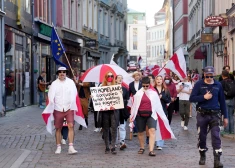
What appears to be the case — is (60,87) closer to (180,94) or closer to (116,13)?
(180,94)

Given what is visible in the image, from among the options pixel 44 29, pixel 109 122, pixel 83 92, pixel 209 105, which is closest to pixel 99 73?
pixel 83 92

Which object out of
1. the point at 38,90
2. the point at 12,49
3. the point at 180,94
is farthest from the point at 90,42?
the point at 180,94

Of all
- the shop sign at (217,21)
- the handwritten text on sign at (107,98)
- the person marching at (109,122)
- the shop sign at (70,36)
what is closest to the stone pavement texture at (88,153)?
the person marching at (109,122)

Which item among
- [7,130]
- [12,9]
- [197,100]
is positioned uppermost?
[12,9]

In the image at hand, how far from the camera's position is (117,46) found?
49.2 meters

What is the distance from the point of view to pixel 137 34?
134750mm

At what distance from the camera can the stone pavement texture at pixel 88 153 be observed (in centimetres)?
1054

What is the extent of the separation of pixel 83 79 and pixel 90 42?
71.0 ft

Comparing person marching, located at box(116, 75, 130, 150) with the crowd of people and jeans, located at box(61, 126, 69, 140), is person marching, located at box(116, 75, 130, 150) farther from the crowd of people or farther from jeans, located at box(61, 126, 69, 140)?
jeans, located at box(61, 126, 69, 140)

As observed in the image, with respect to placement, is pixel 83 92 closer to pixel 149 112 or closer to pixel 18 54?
pixel 149 112

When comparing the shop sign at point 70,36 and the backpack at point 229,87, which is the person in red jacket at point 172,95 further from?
the shop sign at point 70,36

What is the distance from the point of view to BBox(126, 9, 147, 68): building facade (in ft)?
436

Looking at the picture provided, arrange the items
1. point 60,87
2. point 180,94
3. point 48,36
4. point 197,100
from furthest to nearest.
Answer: point 48,36
point 180,94
point 60,87
point 197,100

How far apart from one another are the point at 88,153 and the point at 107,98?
1230 millimetres
